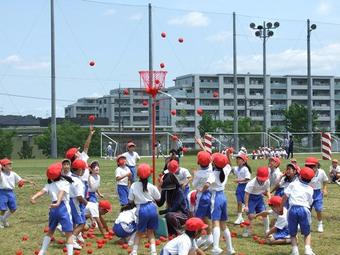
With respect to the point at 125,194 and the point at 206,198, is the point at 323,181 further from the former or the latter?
the point at 125,194

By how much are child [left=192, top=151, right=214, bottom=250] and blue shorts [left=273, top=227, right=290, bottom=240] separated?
1.65 m

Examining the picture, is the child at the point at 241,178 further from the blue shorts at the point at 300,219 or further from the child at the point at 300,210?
the blue shorts at the point at 300,219

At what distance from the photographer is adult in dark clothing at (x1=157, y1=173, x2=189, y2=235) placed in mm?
10805

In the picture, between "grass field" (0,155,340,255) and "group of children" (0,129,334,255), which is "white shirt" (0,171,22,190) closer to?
"group of children" (0,129,334,255)

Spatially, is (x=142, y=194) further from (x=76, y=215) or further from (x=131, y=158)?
(x=131, y=158)

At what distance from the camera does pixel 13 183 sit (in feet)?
44.0

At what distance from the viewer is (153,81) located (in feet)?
52.2

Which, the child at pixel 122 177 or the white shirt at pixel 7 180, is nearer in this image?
the white shirt at pixel 7 180

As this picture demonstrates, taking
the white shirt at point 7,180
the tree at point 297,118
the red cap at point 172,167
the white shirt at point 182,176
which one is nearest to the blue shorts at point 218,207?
the red cap at point 172,167

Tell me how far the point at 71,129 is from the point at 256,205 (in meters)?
58.4

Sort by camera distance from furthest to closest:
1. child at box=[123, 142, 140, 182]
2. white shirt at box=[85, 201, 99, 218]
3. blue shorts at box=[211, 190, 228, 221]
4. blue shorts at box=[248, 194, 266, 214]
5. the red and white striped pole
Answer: the red and white striped pole < child at box=[123, 142, 140, 182] < blue shorts at box=[248, 194, 266, 214] < white shirt at box=[85, 201, 99, 218] < blue shorts at box=[211, 190, 228, 221]

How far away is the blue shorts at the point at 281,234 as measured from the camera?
11.2m

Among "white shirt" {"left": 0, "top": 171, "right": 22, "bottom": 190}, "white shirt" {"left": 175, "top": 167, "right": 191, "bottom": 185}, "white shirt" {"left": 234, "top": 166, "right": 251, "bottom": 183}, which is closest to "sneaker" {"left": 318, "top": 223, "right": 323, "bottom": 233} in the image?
"white shirt" {"left": 234, "top": 166, "right": 251, "bottom": 183}

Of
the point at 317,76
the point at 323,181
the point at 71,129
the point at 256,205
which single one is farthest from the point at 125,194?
the point at 317,76
